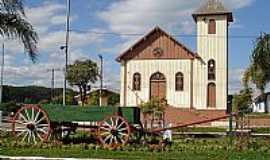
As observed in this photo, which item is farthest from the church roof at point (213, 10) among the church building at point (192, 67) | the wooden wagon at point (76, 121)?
the wooden wagon at point (76, 121)

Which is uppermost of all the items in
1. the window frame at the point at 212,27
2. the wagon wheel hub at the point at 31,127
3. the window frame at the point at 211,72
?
the window frame at the point at 212,27

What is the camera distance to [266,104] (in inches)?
3132

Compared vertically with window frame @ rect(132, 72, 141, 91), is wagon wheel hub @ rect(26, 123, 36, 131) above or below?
below

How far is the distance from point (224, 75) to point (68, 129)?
33403mm

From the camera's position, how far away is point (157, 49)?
57312mm

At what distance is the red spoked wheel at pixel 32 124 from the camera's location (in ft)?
78.0

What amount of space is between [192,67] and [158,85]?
3.98 meters

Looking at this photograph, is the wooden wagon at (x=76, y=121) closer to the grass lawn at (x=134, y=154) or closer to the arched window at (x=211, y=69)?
the grass lawn at (x=134, y=154)

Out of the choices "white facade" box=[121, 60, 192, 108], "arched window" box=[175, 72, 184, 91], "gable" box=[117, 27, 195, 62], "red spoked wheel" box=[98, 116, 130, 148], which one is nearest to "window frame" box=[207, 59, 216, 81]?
"white facade" box=[121, 60, 192, 108]

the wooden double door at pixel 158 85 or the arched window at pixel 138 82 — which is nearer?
the wooden double door at pixel 158 85

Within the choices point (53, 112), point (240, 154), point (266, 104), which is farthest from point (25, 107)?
point (266, 104)

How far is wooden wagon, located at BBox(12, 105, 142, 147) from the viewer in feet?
76.6

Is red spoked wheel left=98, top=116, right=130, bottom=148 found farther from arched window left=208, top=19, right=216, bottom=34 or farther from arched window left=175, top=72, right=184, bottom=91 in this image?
arched window left=208, top=19, right=216, bottom=34

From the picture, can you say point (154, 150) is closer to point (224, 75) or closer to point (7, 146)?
point (7, 146)
